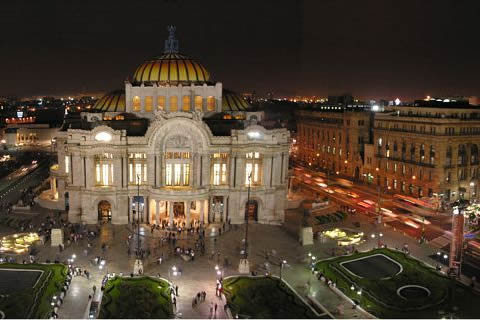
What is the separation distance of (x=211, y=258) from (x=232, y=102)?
123 ft

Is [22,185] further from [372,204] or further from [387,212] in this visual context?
[387,212]

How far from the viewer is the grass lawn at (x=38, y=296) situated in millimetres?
47688

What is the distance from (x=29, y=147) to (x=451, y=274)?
142m

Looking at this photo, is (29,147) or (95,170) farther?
(29,147)

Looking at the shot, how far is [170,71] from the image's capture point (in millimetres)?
89562

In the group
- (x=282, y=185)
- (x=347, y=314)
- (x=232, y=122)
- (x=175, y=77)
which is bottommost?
(x=347, y=314)

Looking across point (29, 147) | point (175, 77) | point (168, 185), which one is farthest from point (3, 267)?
point (29, 147)

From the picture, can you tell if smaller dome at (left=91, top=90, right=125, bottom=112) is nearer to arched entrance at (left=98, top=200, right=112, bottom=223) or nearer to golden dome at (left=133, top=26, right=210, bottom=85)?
golden dome at (left=133, top=26, right=210, bottom=85)

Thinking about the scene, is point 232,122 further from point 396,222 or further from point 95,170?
point 396,222

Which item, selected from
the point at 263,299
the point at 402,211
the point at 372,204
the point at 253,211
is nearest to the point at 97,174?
the point at 253,211

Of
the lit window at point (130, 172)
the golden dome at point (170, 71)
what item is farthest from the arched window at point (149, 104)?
the lit window at point (130, 172)

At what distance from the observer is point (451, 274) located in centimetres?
5834

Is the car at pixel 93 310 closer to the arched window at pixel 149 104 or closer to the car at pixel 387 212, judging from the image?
the arched window at pixel 149 104

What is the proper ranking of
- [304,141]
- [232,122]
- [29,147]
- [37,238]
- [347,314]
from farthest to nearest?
1. [29,147]
2. [304,141]
3. [232,122]
4. [37,238]
5. [347,314]
